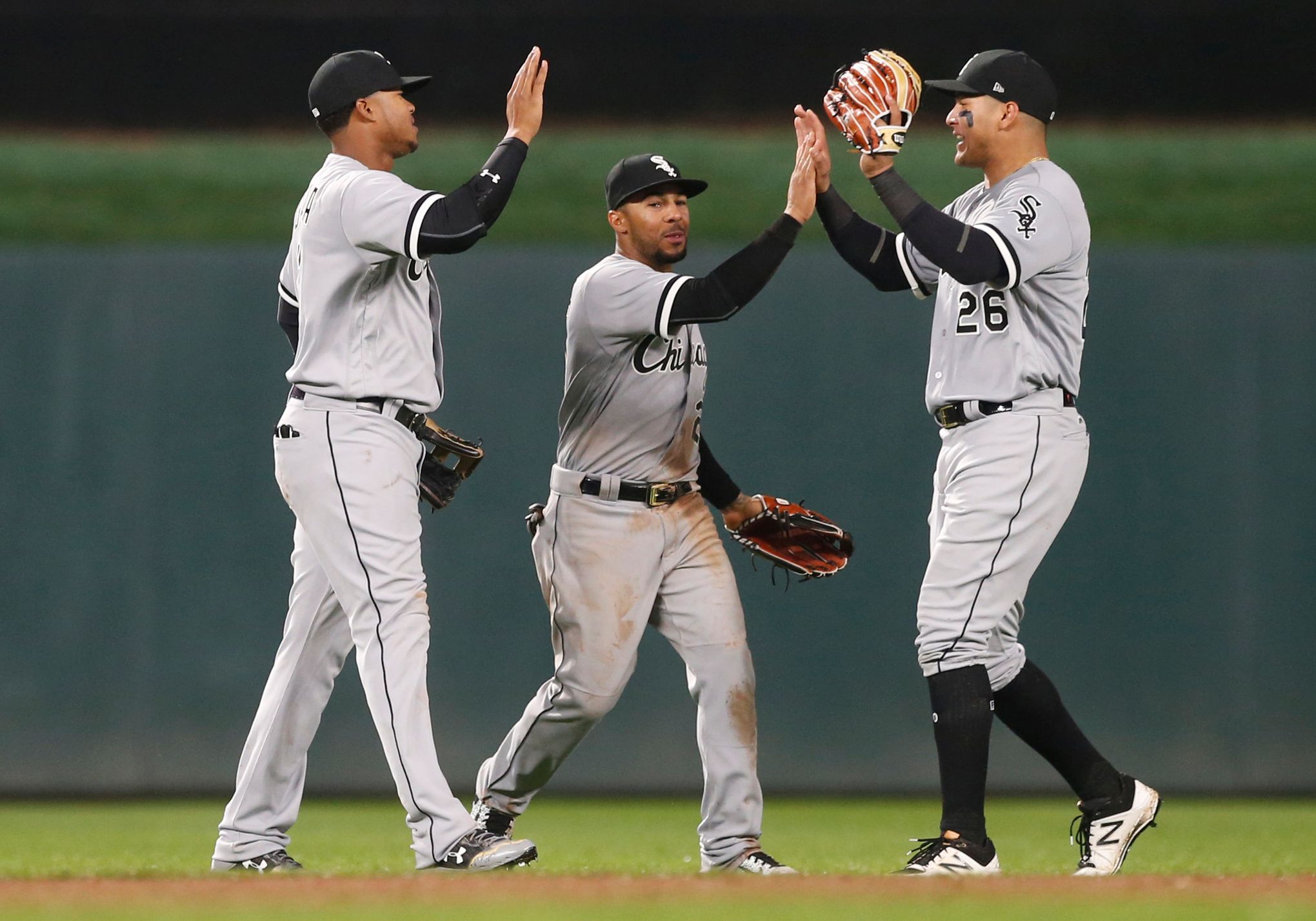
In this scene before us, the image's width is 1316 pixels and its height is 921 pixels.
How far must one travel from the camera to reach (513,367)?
7.03 meters

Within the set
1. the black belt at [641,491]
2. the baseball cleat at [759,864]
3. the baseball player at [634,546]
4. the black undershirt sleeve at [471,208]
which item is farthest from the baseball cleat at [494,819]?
the black undershirt sleeve at [471,208]

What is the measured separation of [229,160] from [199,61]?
3.76 feet

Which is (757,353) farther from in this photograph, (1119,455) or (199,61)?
(199,61)

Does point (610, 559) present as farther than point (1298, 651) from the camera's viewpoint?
No

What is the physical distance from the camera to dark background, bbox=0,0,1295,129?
9.17 m

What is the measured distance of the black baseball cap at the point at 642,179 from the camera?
4.45 metres

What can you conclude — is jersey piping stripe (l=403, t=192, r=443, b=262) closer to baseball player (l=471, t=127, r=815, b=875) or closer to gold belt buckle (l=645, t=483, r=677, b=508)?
baseball player (l=471, t=127, r=815, b=875)

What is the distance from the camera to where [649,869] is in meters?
4.61

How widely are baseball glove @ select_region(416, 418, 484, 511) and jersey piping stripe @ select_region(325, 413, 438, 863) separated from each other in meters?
0.34

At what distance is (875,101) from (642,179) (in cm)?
65

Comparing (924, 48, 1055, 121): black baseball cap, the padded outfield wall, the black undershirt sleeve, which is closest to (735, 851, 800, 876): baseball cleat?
the black undershirt sleeve

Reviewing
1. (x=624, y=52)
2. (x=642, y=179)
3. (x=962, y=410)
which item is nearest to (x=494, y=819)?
(x=962, y=410)

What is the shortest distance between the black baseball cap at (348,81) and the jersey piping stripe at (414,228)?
460mm

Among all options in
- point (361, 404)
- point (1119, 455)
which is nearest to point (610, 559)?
point (361, 404)
